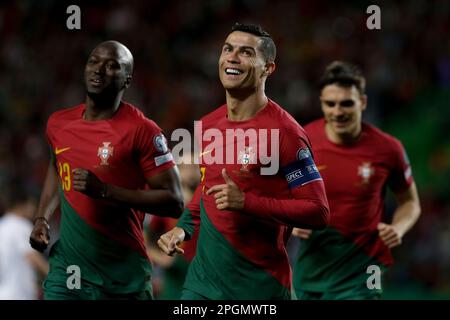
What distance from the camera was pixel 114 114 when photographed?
605cm

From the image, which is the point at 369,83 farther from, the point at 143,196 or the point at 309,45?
the point at 143,196

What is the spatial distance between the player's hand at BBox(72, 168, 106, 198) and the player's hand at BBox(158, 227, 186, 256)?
542mm

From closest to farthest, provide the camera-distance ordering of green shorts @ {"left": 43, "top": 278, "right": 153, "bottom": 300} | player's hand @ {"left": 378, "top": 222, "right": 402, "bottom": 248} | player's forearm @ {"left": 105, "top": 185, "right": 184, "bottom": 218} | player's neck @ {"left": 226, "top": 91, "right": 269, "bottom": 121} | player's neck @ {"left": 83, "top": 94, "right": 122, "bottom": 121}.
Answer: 1. player's neck @ {"left": 226, "top": 91, "right": 269, "bottom": 121}
2. player's forearm @ {"left": 105, "top": 185, "right": 184, "bottom": 218}
3. green shorts @ {"left": 43, "top": 278, "right": 153, "bottom": 300}
4. player's neck @ {"left": 83, "top": 94, "right": 122, "bottom": 121}
5. player's hand @ {"left": 378, "top": 222, "right": 402, "bottom": 248}

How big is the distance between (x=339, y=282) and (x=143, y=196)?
1974mm

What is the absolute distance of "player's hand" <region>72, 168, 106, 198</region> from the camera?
18.1 feet

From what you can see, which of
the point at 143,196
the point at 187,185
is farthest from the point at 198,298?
the point at 187,185

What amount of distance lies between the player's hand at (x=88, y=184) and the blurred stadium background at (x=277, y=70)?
8216 millimetres

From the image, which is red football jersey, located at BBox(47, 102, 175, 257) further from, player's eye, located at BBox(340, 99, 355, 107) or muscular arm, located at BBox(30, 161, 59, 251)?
player's eye, located at BBox(340, 99, 355, 107)

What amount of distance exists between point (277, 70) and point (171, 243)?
10602mm

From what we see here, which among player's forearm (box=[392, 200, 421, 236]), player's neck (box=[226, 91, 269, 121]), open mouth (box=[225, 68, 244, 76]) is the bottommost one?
player's forearm (box=[392, 200, 421, 236])

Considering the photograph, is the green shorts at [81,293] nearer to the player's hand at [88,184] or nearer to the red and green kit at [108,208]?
the red and green kit at [108,208]

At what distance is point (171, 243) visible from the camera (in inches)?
207

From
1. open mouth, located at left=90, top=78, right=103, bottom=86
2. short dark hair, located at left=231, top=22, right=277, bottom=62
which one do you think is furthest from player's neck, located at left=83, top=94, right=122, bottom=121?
short dark hair, located at left=231, top=22, right=277, bottom=62
